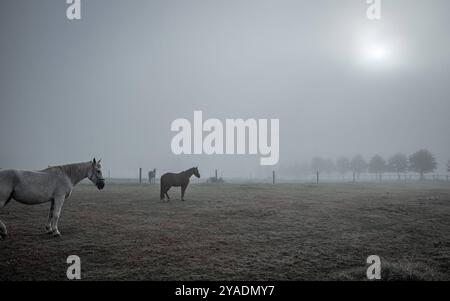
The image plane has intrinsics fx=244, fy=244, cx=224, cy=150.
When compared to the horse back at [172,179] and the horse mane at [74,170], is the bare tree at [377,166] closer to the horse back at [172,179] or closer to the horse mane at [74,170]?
the horse back at [172,179]

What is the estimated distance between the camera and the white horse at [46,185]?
23.1ft

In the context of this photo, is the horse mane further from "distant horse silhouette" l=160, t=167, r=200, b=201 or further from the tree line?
the tree line

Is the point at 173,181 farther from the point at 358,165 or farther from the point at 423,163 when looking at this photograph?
the point at 358,165

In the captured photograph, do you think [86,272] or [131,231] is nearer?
[86,272]

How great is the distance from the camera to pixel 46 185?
25.4ft

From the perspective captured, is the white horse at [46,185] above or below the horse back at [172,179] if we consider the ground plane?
above

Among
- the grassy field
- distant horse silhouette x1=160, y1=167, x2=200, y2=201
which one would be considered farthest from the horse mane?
distant horse silhouette x1=160, y1=167, x2=200, y2=201

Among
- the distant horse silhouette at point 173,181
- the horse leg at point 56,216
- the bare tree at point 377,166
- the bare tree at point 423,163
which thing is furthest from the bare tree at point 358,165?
the horse leg at point 56,216
